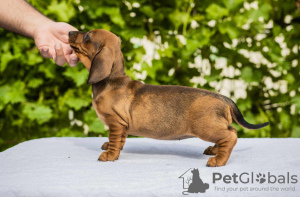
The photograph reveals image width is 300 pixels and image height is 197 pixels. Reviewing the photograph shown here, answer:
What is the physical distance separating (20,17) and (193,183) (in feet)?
5.94

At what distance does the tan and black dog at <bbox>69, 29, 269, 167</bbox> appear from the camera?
6.30 ft

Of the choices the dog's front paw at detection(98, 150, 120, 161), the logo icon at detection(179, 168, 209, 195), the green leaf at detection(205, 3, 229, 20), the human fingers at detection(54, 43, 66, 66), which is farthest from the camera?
the green leaf at detection(205, 3, 229, 20)

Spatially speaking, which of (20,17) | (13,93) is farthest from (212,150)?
(13,93)

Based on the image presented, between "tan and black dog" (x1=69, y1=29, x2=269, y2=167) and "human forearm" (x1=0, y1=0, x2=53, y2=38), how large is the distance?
29.2 inches

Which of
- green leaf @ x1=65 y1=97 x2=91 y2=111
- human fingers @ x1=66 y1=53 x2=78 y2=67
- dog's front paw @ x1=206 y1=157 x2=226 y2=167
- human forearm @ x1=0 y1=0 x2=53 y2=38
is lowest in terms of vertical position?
dog's front paw @ x1=206 y1=157 x2=226 y2=167

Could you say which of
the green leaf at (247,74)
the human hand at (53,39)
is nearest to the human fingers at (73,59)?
the human hand at (53,39)

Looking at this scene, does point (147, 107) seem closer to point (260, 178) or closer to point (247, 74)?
point (260, 178)

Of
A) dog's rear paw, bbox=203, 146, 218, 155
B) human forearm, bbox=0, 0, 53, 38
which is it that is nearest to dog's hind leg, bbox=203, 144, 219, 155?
dog's rear paw, bbox=203, 146, 218, 155

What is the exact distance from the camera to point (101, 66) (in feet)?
6.43

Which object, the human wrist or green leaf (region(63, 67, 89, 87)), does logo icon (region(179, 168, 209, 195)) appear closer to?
the human wrist

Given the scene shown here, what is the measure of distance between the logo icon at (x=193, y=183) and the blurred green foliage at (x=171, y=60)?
5.16 feet

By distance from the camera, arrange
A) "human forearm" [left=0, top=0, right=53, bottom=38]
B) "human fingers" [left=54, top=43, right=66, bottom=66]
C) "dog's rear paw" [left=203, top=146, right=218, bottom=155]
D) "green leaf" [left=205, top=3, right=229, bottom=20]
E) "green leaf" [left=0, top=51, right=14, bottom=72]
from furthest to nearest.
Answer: "green leaf" [left=0, top=51, right=14, bottom=72] → "green leaf" [left=205, top=3, right=229, bottom=20] → "human forearm" [left=0, top=0, right=53, bottom=38] → "human fingers" [left=54, top=43, right=66, bottom=66] → "dog's rear paw" [left=203, top=146, right=218, bottom=155]

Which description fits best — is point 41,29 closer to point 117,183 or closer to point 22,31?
point 22,31

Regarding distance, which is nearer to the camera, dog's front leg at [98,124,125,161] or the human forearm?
dog's front leg at [98,124,125,161]
